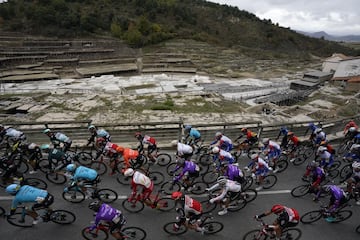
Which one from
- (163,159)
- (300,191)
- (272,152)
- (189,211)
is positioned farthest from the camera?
(163,159)

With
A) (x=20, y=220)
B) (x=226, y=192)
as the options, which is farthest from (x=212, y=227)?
(x=20, y=220)

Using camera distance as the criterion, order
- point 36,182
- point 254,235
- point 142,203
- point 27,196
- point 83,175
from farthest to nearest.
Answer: point 36,182 < point 142,203 < point 83,175 < point 254,235 < point 27,196

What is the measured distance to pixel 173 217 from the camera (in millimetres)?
7379

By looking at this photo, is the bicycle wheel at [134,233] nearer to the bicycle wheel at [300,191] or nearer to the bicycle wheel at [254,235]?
the bicycle wheel at [254,235]

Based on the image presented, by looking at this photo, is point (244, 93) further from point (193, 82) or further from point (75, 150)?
point (75, 150)

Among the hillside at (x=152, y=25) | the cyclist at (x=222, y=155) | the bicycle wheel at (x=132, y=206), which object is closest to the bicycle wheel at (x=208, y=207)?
the cyclist at (x=222, y=155)

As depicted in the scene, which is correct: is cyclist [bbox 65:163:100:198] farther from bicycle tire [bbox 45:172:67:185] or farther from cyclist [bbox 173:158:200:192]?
cyclist [bbox 173:158:200:192]

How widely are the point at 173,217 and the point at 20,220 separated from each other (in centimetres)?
466

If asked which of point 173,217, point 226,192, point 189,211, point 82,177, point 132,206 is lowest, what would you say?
point 173,217

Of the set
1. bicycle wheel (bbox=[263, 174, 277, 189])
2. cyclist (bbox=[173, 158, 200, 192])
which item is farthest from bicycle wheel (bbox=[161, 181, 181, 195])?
bicycle wheel (bbox=[263, 174, 277, 189])

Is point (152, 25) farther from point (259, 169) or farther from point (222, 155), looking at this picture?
point (259, 169)

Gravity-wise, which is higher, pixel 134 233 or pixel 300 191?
pixel 300 191

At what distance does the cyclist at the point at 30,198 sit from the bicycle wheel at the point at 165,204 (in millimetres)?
3304

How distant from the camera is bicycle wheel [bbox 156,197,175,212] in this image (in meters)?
7.38
